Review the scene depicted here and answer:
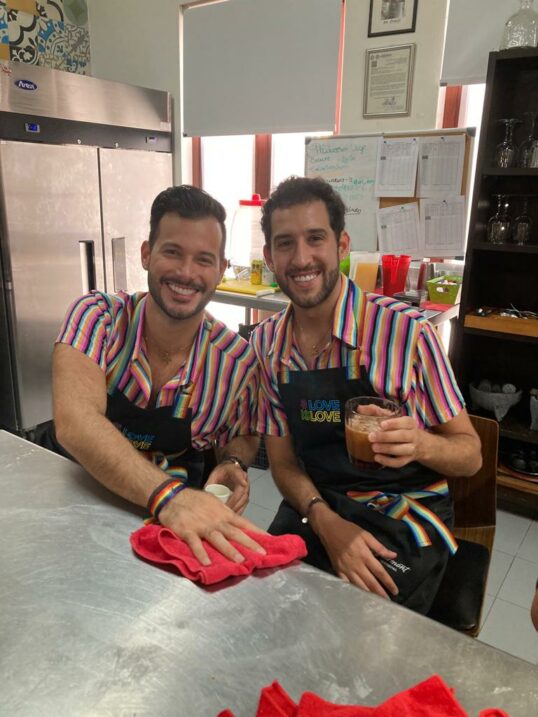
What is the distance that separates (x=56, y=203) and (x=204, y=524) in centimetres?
287

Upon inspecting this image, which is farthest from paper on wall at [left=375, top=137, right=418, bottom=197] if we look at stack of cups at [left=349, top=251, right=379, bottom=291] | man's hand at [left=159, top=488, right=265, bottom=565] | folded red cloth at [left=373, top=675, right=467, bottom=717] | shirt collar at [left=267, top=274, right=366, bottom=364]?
folded red cloth at [left=373, top=675, right=467, bottom=717]

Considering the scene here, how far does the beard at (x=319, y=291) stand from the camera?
1.55 meters

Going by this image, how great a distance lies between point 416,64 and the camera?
3.13 m

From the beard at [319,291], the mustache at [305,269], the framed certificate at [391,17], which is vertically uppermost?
the framed certificate at [391,17]

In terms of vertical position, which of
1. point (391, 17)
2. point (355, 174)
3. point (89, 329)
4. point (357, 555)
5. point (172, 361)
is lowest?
point (357, 555)

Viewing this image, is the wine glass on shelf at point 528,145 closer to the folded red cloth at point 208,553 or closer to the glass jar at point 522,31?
the glass jar at point 522,31

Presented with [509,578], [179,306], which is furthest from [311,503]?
[509,578]

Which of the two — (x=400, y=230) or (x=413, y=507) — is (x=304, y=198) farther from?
(x=400, y=230)

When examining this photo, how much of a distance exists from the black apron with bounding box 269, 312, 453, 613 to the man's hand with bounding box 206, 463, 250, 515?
0.66 feet

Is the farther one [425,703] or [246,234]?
[246,234]

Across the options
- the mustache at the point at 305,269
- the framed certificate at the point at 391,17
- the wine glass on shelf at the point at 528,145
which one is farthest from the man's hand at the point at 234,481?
the framed certificate at the point at 391,17

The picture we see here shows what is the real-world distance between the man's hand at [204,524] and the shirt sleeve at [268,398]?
52cm

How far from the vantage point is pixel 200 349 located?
1610 mm

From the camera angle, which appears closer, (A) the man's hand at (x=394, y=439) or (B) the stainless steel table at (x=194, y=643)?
(B) the stainless steel table at (x=194, y=643)
